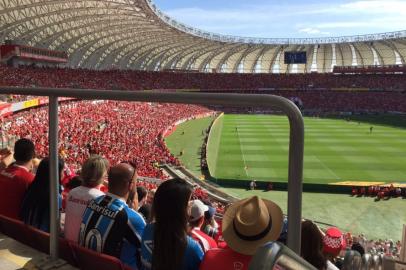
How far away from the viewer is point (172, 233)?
2.87 m

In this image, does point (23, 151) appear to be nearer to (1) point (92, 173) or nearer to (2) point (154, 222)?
(1) point (92, 173)

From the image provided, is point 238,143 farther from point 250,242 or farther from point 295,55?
point 295,55

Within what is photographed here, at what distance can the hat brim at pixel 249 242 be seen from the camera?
2547mm

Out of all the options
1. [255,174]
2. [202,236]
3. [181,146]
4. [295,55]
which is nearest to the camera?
[202,236]

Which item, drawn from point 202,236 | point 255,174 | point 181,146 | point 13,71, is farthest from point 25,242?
point 13,71

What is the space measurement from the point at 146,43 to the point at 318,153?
151ft

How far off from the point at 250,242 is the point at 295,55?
280 ft

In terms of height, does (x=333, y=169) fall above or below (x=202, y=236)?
below

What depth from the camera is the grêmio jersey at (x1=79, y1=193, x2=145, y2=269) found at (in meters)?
3.63

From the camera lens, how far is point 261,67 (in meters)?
99.1

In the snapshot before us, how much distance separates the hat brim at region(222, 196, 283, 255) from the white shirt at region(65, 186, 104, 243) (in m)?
1.84

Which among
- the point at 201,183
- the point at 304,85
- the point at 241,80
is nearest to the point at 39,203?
the point at 201,183

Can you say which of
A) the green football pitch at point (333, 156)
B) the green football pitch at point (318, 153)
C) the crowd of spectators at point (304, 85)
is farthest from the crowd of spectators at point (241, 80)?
the green football pitch at point (318, 153)

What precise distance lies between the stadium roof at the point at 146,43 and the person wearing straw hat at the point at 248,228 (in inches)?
1555
